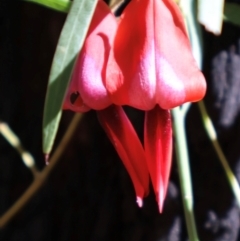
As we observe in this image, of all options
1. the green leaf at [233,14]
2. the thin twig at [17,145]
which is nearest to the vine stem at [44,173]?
the thin twig at [17,145]

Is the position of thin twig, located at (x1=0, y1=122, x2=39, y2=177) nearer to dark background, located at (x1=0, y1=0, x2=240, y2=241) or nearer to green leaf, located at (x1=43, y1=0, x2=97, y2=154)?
dark background, located at (x1=0, y1=0, x2=240, y2=241)

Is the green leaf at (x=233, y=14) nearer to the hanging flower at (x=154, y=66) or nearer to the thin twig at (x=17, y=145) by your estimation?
the hanging flower at (x=154, y=66)

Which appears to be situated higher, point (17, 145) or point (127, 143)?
point (127, 143)

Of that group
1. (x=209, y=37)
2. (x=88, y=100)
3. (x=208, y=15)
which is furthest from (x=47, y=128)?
(x=209, y=37)

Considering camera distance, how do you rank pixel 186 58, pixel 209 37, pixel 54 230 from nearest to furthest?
1. pixel 186 58
2. pixel 209 37
3. pixel 54 230

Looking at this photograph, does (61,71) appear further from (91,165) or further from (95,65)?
(91,165)

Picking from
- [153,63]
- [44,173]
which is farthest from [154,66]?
[44,173]

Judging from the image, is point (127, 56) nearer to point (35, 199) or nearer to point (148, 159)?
point (148, 159)
